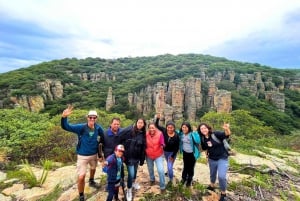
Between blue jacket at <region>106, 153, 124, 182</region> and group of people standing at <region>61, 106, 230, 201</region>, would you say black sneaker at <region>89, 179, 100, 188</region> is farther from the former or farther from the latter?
blue jacket at <region>106, 153, 124, 182</region>

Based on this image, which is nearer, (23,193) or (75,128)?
(75,128)

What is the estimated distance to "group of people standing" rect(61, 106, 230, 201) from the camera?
5.54 m

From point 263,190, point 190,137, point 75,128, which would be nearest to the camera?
point 75,128

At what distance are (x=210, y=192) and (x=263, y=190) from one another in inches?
69.0

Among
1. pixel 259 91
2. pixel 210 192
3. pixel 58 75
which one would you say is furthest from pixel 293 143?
pixel 58 75

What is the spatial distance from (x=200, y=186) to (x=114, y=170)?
220cm

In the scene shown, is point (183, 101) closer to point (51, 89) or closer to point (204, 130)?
point (51, 89)

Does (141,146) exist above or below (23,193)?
above

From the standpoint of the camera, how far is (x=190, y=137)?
606cm

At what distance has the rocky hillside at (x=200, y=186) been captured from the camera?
20.0 feet

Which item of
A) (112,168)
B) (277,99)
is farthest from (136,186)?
(277,99)

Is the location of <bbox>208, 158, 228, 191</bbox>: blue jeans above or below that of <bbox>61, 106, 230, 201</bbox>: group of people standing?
below

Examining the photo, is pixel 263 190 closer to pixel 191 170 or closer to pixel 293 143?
pixel 191 170

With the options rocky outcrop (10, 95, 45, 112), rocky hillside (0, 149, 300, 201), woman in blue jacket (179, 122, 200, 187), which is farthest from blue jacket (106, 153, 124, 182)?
rocky outcrop (10, 95, 45, 112)
